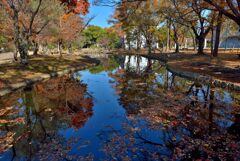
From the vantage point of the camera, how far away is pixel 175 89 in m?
13.6

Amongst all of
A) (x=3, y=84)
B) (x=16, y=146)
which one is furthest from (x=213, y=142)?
(x=3, y=84)

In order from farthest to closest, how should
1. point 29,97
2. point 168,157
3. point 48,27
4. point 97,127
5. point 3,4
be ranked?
point 48,27 < point 3,4 < point 29,97 < point 97,127 < point 168,157

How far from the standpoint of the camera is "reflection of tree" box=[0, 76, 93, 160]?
5.96 m

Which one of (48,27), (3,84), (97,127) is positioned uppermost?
(48,27)

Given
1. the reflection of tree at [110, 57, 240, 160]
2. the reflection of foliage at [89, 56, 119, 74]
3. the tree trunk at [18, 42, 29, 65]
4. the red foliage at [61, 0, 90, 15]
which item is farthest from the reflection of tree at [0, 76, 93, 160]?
the red foliage at [61, 0, 90, 15]

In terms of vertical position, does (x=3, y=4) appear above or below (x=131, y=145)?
above

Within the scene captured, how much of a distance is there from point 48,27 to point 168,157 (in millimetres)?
27426

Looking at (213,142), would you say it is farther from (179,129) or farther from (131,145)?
(131,145)

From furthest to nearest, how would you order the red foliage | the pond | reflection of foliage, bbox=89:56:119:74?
the red foliage, reflection of foliage, bbox=89:56:119:74, the pond

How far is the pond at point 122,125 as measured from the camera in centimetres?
569

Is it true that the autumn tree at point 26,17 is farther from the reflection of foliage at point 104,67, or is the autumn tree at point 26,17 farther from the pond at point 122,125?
the pond at point 122,125

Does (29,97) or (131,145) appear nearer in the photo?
(131,145)

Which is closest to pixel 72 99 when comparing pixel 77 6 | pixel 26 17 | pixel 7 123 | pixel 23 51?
pixel 7 123

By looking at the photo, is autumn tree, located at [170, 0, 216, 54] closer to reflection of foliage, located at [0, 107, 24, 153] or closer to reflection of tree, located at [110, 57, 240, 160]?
reflection of tree, located at [110, 57, 240, 160]
